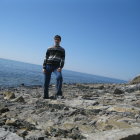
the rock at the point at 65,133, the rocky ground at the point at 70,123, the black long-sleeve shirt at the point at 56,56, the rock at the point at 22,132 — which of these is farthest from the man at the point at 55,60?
the rock at the point at 22,132

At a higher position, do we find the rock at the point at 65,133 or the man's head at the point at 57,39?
the man's head at the point at 57,39

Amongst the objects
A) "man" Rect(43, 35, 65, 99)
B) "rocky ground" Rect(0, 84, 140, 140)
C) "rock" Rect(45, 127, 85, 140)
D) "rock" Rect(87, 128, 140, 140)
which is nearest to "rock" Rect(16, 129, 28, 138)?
"rocky ground" Rect(0, 84, 140, 140)

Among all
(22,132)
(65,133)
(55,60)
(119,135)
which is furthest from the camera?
(55,60)

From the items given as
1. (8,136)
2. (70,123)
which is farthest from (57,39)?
(8,136)

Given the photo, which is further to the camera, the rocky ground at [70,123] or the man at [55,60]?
the man at [55,60]

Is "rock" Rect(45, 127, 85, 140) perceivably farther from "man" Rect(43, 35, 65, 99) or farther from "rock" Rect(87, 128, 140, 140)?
"man" Rect(43, 35, 65, 99)

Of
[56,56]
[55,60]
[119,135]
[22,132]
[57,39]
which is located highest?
[57,39]

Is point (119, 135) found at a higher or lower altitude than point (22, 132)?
higher

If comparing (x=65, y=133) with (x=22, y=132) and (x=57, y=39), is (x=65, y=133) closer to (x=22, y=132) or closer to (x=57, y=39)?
(x=22, y=132)

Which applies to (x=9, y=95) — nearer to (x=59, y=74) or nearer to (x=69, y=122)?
(x=59, y=74)

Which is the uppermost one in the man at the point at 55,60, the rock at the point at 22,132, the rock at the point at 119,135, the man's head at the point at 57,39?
the man's head at the point at 57,39

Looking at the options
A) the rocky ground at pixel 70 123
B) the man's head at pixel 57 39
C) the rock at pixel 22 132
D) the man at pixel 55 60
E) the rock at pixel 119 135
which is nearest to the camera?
the rock at pixel 119 135

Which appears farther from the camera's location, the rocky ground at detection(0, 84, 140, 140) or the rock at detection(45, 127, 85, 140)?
the rock at detection(45, 127, 85, 140)

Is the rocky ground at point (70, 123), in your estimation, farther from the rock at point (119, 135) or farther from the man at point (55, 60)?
the man at point (55, 60)
